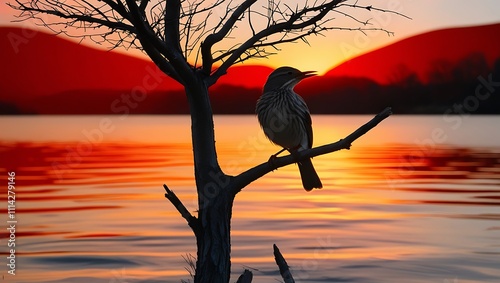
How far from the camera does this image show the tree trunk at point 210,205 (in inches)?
445

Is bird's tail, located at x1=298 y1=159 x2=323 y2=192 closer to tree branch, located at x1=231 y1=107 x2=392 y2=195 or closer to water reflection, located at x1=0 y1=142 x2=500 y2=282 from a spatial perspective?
tree branch, located at x1=231 y1=107 x2=392 y2=195

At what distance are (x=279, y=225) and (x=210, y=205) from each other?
1233 centimetres

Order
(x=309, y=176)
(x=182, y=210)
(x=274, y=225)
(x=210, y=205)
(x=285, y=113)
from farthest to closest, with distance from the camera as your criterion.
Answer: (x=274, y=225) < (x=309, y=176) < (x=285, y=113) < (x=210, y=205) < (x=182, y=210)

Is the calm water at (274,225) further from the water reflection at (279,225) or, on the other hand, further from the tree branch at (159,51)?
the tree branch at (159,51)

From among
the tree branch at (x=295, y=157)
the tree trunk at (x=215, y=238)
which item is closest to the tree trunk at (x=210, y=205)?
the tree trunk at (x=215, y=238)

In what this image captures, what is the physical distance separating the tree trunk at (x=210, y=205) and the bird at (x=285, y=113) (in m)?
1.27

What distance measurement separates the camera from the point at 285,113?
486 inches

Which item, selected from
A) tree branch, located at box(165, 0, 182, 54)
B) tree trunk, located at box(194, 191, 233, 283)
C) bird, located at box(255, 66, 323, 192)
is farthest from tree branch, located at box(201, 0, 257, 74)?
tree trunk, located at box(194, 191, 233, 283)

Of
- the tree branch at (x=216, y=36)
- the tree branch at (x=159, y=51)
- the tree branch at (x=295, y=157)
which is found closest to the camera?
the tree branch at (x=159, y=51)

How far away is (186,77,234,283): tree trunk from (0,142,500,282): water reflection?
5377mm

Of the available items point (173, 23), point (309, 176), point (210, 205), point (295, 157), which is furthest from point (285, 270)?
point (173, 23)

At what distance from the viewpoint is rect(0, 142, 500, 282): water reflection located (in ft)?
60.2

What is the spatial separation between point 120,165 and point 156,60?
34294 millimetres

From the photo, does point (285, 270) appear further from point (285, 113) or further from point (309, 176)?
point (285, 113)
